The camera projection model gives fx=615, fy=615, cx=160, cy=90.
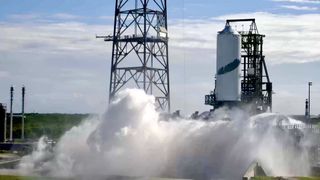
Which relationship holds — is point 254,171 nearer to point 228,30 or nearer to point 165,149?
point 165,149

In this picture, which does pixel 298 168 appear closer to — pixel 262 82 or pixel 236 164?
pixel 236 164

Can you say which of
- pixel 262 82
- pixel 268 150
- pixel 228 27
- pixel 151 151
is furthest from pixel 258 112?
pixel 151 151

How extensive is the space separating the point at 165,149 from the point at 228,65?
23619 mm

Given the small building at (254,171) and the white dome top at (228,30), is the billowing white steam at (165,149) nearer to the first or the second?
the small building at (254,171)

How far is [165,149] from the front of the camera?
216 feet

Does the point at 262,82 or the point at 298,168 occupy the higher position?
the point at 262,82

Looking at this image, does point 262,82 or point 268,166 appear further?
point 262,82

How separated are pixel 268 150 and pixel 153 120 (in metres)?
12.9

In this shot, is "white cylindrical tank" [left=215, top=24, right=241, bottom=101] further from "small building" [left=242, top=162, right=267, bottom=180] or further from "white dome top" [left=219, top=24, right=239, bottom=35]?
"small building" [left=242, top=162, right=267, bottom=180]

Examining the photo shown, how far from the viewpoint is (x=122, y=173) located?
61188mm

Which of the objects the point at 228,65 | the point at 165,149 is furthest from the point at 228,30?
the point at 165,149

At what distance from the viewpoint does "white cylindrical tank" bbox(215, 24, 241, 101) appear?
84.9m

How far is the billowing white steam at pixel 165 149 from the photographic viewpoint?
62.6 metres

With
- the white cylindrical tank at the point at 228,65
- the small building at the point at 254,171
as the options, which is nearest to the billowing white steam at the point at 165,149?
the small building at the point at 254,171
